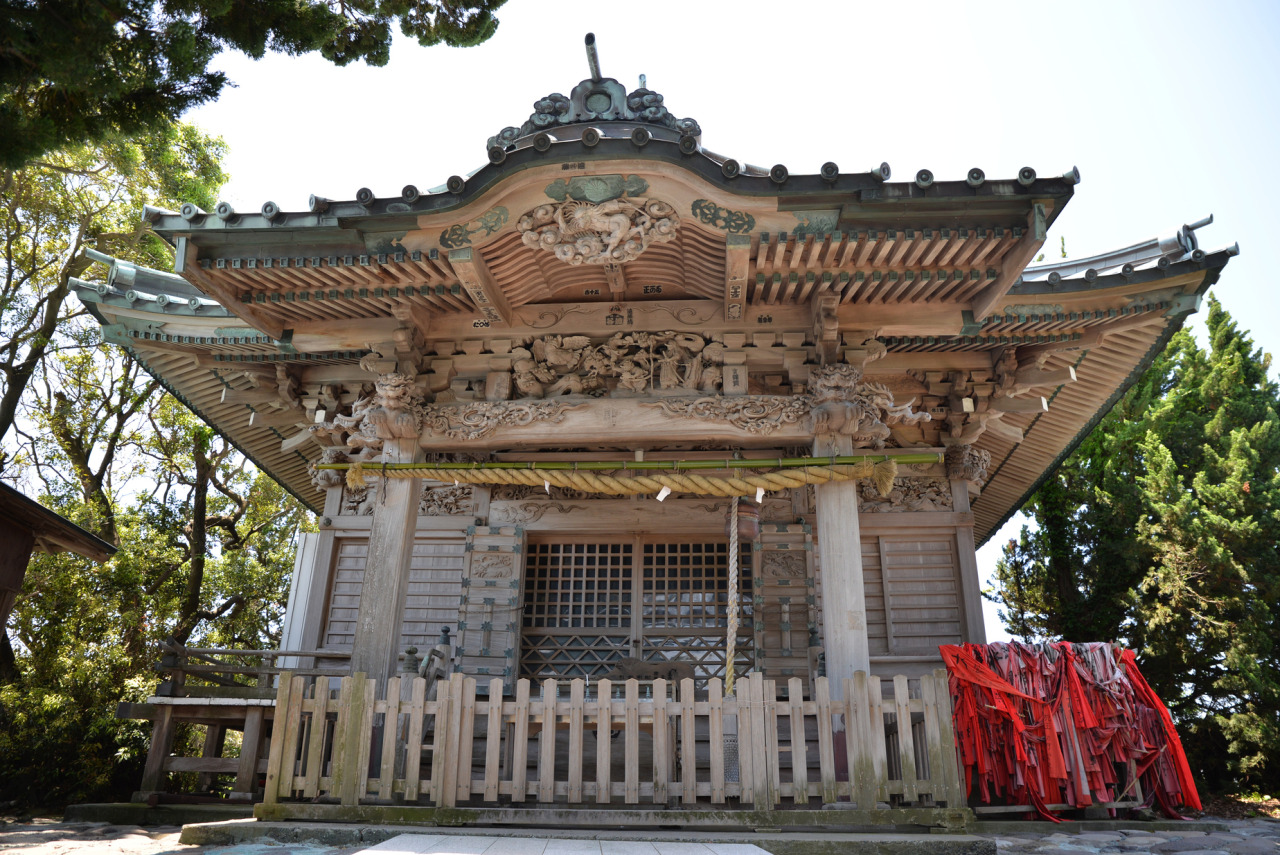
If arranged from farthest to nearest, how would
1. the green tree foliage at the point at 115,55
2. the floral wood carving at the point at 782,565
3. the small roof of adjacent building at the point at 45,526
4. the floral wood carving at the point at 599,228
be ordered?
the floral wood carving at the point at 782,565
the floral wood carving at the point at 599,228
the small roof of adjacent building at the point at 45,526
the green tree foliage at the point at 115,55

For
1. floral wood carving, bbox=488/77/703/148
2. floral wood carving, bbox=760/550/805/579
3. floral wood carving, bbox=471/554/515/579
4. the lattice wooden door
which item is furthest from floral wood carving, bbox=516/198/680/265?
floral wood carving, bbox=760/550/805/579

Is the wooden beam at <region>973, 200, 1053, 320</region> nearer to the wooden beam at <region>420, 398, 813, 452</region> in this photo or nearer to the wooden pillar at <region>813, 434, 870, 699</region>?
the wooden pillar at <region>813, 434, 870, 699</region>

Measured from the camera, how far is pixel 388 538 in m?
7.81

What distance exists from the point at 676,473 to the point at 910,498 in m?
3.26

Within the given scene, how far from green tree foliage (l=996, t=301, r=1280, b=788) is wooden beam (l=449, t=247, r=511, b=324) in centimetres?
1067

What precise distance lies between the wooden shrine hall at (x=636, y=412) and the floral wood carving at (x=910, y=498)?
0.03 m

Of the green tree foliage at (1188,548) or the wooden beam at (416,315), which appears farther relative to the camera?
the green tree foliage at (1188,548)

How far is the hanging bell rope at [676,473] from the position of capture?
24.9 ft

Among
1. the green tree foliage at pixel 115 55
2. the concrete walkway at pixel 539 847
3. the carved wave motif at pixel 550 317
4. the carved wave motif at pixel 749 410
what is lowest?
the concrete walkway at pixel 539 847

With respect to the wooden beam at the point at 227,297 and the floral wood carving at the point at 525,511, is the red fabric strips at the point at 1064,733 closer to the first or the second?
the floral wood carving at the point at 525,511

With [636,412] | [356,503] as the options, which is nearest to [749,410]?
[636,412]

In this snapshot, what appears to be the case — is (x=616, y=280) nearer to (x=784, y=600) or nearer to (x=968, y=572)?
(x=784, y=600)

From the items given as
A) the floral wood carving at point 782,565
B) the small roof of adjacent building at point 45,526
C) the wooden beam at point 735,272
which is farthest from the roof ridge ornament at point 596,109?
the small roof of adjacent building at point 45,526

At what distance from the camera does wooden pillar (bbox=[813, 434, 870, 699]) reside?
278 inches
